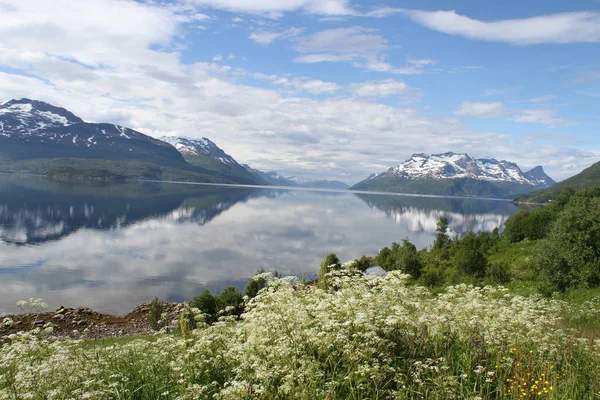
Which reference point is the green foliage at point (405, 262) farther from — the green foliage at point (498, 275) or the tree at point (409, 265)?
the green foliage at point (498, 275)

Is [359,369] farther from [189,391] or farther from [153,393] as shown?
[153,393]

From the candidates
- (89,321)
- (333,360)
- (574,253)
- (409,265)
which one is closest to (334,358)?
(333,360)

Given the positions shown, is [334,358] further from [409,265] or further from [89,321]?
[409,265]

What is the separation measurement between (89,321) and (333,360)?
25329mm

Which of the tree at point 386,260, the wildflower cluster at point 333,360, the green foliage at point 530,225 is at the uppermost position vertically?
the wildflower cluster at point 333,360

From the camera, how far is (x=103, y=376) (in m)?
7.07

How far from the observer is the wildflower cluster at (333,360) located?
19.9ft

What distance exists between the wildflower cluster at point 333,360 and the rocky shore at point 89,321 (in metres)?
17.1

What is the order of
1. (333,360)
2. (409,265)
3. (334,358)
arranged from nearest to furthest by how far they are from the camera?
(333,360), (334,358), (409,265)

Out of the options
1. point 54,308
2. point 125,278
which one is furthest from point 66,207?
point 54,308

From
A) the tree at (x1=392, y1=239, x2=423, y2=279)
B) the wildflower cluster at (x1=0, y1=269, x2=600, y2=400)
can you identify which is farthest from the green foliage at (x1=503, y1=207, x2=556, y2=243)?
the wildflower cluster at (x1=0, y1=269, x2=600, y2=400)

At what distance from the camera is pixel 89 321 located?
1032 inches

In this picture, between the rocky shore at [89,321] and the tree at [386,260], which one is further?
the tree at [386,260]

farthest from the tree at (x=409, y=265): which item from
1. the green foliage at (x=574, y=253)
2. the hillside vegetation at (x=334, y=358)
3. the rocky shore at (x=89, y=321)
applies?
→ the hillside vegetation at (x=334, y=358)
